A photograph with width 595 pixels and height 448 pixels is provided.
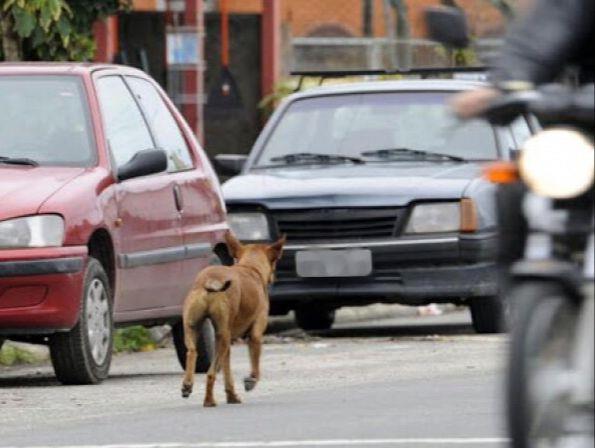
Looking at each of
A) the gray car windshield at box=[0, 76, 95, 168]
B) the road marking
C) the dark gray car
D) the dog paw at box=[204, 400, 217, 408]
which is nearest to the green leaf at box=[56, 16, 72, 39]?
the dark gray car

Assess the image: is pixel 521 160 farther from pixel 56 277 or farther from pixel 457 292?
pixel 457 292

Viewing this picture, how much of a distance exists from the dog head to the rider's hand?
17.5 feet

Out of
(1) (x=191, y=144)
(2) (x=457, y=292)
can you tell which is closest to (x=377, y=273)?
(2) (x=457, y=292)

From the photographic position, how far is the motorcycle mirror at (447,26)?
6.04 meters

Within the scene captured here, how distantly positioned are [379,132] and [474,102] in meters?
9.61

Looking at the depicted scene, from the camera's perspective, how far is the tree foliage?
Result: 1545 centimetres

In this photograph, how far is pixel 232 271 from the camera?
10.6 metres

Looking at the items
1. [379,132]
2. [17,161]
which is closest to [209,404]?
[17,161]

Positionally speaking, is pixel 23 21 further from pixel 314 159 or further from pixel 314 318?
pixel 314 318

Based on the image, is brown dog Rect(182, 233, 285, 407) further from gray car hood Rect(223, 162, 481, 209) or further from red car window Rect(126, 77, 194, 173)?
gray car hood Rect(223, 162, 481, 209)

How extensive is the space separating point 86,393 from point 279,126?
534 centimetres

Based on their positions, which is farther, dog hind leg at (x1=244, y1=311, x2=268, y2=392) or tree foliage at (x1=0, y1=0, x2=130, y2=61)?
tree foliage at (x1=0, y1=0, x2=130, y2=61)

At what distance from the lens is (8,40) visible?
51.8ft

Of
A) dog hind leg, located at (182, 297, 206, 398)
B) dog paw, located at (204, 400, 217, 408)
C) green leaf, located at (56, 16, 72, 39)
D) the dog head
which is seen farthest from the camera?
green leaf, located at (56, 16, 72, 39)
